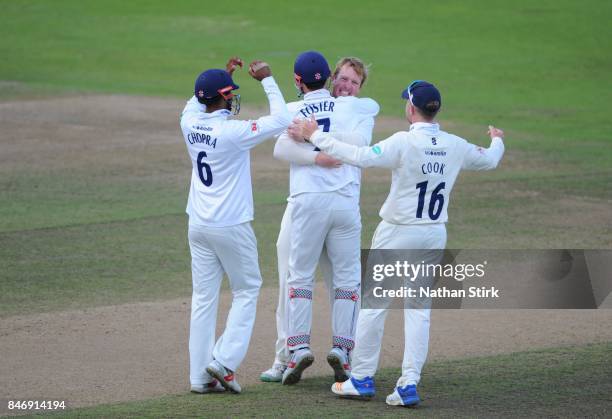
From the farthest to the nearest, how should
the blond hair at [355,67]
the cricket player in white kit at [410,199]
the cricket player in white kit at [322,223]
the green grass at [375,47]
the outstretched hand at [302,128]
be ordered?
the green grass at [375,47] < the blond hair at [355,67] < the cricket player in white kit at [322,223] < the outstretched hand at [302,128] < the cricket player in white kit at [410,199]

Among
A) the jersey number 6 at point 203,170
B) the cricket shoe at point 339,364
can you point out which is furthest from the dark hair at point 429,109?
the cricket shoe at point 339,364

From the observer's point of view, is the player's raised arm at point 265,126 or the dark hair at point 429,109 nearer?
the dark hair at point 429,109

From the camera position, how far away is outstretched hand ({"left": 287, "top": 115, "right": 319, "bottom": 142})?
24.7 feet

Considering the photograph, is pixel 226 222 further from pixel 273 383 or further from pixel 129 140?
pixel 129 140

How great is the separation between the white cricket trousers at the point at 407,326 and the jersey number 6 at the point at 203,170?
135cm

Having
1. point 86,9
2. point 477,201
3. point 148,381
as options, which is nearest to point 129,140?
point 477,201

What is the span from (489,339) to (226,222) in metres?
2.97

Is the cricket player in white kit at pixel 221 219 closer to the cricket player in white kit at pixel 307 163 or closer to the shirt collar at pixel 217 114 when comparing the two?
the shirt collar at pixel 217 114

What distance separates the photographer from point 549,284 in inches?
427

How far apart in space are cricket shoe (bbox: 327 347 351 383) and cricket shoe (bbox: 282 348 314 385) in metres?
0.16

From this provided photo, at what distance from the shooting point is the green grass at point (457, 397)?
718cm

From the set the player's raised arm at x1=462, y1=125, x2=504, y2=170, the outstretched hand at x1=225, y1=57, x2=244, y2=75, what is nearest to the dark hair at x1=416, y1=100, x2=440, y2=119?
the player's raised arm at x1=462, y1=125, x2=504, y2=170

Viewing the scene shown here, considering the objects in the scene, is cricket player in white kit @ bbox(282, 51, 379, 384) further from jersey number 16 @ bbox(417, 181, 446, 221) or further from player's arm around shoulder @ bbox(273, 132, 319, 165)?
jersey number 16 @ bbox(417, 181, 446, 221)

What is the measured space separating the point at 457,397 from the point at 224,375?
1715 mm
